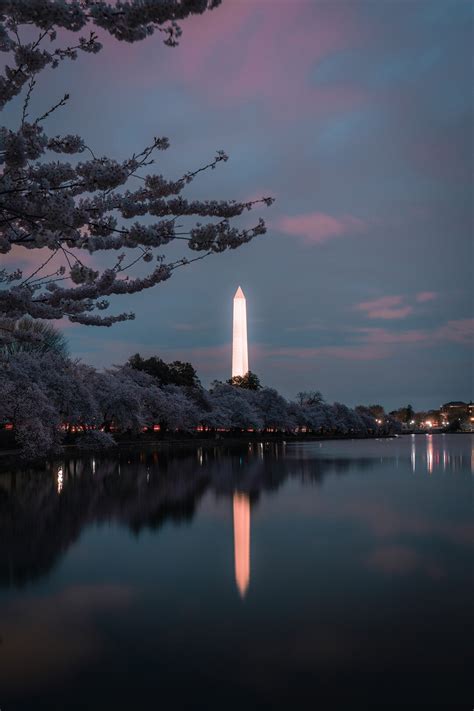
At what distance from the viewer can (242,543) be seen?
14023 millimetres

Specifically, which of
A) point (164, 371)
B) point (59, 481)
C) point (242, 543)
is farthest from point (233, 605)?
point (164, 371)

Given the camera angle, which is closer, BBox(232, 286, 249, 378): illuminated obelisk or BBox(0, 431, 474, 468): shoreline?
BBox(0, 431, 474, 468): shoreline

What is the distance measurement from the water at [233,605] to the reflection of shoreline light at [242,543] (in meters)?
0.05

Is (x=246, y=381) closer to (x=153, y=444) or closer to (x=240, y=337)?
(x=240, y=337)

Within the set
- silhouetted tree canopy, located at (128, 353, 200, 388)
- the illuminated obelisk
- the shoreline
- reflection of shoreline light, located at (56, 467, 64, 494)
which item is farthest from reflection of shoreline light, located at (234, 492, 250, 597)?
the illuminated obelisk

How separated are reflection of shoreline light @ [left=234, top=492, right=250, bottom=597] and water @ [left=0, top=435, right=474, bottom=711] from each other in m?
0.05

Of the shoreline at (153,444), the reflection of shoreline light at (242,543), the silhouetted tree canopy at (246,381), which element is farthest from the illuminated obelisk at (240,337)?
the reflection of shoreline light at (242,543)

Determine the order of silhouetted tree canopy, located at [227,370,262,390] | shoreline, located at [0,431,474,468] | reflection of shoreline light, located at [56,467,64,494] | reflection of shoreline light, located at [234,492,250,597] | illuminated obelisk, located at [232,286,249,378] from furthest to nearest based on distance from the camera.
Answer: illuminated obelisk, located at [232,286,249,378] < silhouetted tree canopy, located at [227,370,262,390] < shoreline, located at [0,431,474,468] < reflection of shoreline light, located at [56,467,64,494] < reflection of shoreline light, located at [234,492,250,597]

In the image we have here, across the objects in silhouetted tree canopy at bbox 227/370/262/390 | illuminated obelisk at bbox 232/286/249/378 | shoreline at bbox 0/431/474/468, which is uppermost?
illuminated obelisk at bbox 232/286/249/378

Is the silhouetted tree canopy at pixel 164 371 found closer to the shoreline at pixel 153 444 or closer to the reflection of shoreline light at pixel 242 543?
the shoreline at pixel 153 444

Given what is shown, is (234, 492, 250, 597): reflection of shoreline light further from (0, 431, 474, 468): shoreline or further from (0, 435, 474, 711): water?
(0, 431, 474, 468): shoreline

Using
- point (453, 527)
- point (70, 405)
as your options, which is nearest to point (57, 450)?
point (70, 405)

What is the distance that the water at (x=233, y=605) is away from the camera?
20.8 feet

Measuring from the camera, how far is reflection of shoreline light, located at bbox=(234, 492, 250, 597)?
35.4 feet
